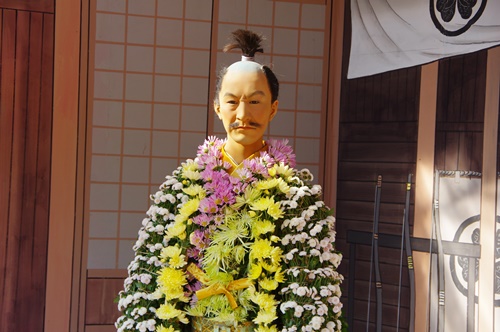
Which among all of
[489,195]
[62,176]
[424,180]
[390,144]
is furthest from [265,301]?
[62,176]

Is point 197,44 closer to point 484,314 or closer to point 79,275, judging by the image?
point 79,275

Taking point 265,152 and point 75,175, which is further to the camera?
point 75,175

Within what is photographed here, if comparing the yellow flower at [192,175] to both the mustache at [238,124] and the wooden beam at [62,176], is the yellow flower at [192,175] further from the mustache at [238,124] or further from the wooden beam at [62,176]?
the wooden beam at [62,176]

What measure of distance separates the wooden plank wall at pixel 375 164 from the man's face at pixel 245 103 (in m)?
1.49

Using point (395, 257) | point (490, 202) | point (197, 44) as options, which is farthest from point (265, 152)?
point (197, 44)

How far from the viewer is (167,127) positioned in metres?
4.27

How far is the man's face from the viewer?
102 inches

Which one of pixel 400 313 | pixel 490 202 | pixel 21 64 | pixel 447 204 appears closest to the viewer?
pixel 490 202

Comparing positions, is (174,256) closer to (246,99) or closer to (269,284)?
(269,284)

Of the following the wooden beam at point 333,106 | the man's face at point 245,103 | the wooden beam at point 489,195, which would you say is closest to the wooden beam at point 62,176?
the wooden beam at point 333,106

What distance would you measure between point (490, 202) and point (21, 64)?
280cm

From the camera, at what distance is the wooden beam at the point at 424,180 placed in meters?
3.68

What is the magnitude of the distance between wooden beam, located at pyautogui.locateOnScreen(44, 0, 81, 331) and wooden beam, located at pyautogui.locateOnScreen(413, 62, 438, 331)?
6.74 ft

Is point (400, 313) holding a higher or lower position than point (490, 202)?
lower
